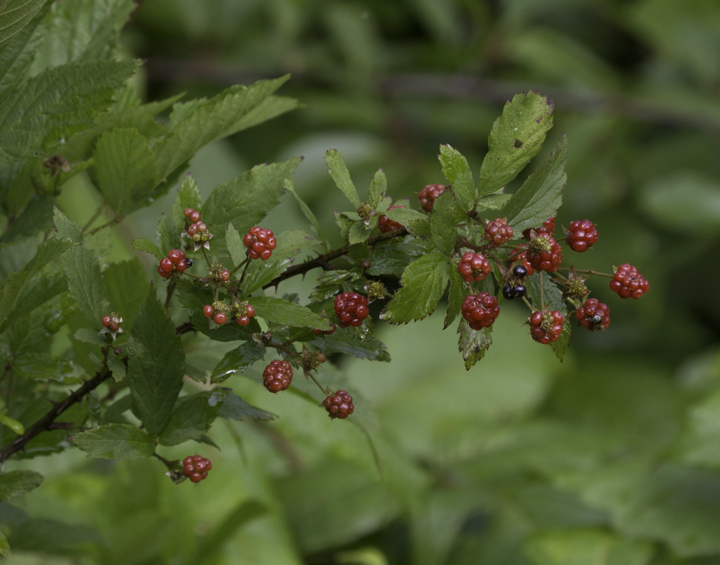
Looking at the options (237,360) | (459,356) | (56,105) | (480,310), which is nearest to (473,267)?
(480,310)

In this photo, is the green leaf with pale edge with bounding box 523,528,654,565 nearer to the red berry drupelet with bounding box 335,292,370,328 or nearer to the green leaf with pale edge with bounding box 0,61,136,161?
the red berry drupelet with bounding box 335,292,370,328

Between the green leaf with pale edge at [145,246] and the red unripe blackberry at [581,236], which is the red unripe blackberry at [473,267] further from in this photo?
the green leaf with pale edge at [145,246]

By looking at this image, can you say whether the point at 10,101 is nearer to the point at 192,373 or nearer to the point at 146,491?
the point at 192,373

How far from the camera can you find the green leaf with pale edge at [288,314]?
36 cm

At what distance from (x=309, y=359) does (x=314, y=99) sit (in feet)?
5.28

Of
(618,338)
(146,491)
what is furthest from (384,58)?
(146,491)

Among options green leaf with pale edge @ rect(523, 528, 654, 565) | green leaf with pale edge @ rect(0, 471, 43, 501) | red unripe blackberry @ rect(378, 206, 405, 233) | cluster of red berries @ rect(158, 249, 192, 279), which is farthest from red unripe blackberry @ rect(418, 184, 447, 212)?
green leaf with pale edge @ rect(523, 528, 654, 565)

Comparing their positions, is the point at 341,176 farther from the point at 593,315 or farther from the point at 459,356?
the point at 459,356

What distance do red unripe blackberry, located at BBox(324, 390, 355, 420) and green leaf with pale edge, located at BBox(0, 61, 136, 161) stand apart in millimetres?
220

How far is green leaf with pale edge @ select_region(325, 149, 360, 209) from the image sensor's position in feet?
1.31

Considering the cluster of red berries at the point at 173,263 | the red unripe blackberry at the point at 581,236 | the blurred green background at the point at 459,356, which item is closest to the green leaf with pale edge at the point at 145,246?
the cluster of red berries at the point at 173,263

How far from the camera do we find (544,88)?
2000 millimetres

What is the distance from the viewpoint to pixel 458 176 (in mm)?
386

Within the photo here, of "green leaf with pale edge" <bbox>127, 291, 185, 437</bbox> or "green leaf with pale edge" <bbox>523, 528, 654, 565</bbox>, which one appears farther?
"green leaf with pale edge" <bbox>523, 528, 654, 565</bbox>
